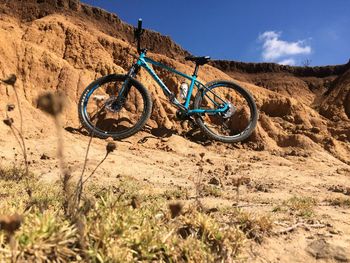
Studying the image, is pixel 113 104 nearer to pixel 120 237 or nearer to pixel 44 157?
pixel 44 157

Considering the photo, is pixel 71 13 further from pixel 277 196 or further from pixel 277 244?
pixel 277 244

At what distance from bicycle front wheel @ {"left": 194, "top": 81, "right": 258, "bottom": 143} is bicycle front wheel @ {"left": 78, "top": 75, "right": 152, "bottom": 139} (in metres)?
1.29

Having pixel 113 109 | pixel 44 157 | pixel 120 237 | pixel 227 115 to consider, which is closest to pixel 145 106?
pixel 113 109

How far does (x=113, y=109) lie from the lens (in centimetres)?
866

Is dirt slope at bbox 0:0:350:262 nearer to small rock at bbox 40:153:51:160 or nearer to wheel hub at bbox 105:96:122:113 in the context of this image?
small rock at bbox 40:153:51:160

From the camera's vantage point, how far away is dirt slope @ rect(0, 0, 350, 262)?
7066 millimetres

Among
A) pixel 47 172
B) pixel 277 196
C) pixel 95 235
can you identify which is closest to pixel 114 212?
pixel 95 235

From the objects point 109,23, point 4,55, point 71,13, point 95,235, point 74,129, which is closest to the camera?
point 95,235

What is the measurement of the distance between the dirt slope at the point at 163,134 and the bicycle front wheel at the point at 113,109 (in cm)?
48

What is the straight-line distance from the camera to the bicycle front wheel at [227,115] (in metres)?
9.13

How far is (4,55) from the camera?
11.6 m

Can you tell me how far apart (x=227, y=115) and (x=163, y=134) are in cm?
231

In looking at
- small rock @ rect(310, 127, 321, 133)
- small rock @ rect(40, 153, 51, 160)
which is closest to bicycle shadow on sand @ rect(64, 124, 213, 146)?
small rock @ rect(40, 153, 51, 160)

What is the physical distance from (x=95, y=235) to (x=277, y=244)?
63.5 inches
